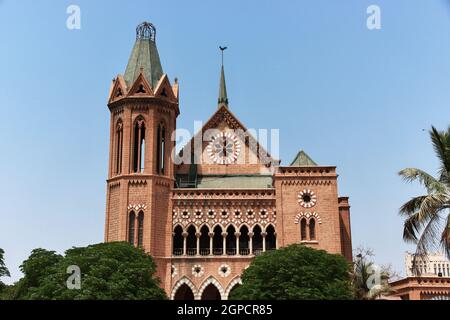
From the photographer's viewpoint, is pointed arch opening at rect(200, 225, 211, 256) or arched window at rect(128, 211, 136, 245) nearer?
arched window at rect(128, 211, 136, 245)

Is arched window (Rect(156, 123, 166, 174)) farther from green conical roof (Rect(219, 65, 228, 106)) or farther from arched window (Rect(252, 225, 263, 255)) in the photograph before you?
green conical roof (Rect(219, 65, 228, 106))

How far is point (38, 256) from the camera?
42.4 metres

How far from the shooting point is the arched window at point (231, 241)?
49.0 metres

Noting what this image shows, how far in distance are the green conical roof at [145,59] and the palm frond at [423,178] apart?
1319 inches

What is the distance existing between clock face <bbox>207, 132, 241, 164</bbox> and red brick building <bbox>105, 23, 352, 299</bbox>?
3374 mm

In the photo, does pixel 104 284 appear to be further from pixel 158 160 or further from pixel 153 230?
pixel 158 160

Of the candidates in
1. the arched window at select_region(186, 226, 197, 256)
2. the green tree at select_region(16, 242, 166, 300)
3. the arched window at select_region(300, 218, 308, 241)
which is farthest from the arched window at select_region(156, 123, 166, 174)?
the arched window at select_region(300, 218, 308, 241)

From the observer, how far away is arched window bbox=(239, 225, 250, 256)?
160 feet

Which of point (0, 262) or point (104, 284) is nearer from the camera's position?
point (104, 284)

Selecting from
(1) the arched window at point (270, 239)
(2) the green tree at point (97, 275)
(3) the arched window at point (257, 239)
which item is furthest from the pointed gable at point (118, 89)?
(1) the arched window at point (270, 239)

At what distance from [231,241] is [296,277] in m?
12.8

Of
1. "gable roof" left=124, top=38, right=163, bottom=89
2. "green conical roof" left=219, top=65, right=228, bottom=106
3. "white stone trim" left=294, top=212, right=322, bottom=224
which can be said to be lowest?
"white stone trim" left=294, top=212, right=322, bottom=224
